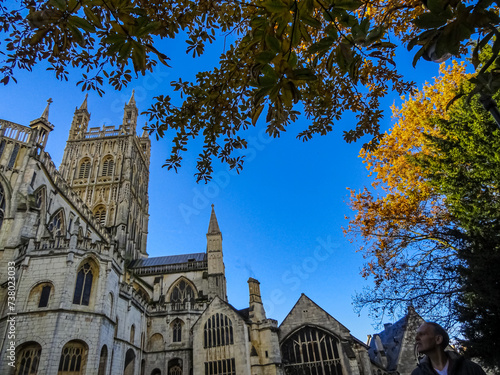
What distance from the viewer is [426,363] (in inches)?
111

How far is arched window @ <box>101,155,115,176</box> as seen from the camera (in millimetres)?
45025

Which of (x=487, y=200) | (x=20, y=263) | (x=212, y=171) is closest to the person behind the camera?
(x=212, y=171)

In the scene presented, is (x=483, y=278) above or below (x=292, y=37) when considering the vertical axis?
above

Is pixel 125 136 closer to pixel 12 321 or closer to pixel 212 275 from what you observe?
pixel 212 275

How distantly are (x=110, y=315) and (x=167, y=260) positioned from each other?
72.6 feet

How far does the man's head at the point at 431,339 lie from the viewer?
2.76 m

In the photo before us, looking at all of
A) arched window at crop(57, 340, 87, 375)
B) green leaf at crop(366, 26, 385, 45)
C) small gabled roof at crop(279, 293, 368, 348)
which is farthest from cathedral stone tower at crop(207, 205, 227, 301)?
green leaf at crop(366, 26, 385, 45)

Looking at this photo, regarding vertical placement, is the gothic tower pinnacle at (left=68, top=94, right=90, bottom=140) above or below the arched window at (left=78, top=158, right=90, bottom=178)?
above

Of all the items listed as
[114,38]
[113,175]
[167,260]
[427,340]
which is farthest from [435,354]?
[113,175]

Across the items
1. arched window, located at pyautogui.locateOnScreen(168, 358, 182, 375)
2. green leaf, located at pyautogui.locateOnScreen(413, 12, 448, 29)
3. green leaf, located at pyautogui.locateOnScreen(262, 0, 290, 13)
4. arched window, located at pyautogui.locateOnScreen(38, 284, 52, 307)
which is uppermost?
arched window, located at pyautogui.locateOnScreen(38, 284, 52, 307)

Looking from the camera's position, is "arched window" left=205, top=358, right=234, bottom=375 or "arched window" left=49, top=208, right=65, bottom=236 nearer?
"arched window" left=205, top=358, right=234, bottom=375

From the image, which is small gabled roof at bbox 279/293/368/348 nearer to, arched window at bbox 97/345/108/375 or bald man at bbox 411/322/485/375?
arched window at bbox 97/345/108/375

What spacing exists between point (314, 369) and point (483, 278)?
53.6ft

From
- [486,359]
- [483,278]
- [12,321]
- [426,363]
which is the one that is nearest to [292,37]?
[426,363]
